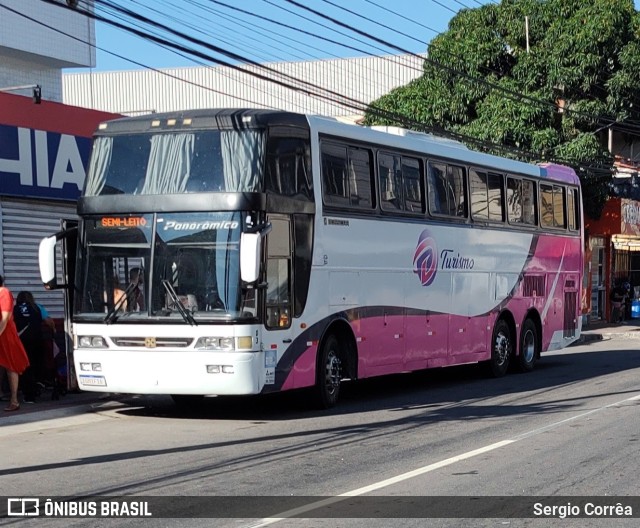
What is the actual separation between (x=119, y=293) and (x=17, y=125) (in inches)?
227

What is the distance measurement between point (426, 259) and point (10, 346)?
678 centimetres

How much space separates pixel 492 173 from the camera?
66.1 feet

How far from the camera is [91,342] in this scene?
13969mm

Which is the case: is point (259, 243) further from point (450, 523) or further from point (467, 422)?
point (450, 523)

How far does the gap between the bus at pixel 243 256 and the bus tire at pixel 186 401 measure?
48mm

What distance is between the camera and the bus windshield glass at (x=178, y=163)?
13.7 m

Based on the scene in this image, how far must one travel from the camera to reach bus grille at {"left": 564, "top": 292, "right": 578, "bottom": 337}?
23.9 meters

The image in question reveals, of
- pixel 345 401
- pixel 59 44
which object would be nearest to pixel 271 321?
pixel 345 401

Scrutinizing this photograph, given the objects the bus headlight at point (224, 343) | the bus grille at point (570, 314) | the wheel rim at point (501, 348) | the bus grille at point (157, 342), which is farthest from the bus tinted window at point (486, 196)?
the bus grille at point (157, 342)

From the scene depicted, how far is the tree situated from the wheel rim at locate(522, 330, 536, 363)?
31.6 ft

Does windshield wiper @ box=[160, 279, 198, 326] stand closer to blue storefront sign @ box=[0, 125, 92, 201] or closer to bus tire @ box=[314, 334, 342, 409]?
bus tire @ box=[314, 334, 342, 409]

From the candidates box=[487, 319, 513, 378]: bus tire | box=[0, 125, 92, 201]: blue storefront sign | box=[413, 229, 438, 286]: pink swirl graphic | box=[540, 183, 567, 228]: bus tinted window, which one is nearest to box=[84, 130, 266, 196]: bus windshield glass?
box=[0, 125, 92, 201]: blue storefront sign

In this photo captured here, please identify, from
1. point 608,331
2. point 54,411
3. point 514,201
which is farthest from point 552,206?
point 608,331

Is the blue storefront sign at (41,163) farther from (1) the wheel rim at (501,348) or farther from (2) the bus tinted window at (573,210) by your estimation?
(2) the bus tinted window at (573,210)
